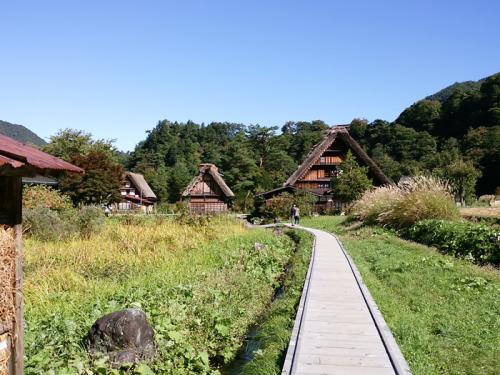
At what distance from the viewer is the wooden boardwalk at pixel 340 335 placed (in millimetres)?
4820

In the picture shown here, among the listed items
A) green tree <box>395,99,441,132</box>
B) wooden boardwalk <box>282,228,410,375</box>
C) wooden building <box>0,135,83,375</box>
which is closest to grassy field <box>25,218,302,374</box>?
wooden building <box>0,135,83,375</box>

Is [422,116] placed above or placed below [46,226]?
Answer: above

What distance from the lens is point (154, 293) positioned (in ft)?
25.6

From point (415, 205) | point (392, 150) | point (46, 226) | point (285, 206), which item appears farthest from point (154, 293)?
point (392, 150)

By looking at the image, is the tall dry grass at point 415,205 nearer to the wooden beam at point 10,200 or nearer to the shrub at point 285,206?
the shrub at point 285,206

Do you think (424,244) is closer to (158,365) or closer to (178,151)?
(158,365)

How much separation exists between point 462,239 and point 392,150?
5359cm

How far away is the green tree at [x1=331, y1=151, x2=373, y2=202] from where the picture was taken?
33.1m

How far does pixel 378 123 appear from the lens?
235 feet

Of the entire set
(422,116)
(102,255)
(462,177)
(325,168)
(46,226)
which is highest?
(422,116)

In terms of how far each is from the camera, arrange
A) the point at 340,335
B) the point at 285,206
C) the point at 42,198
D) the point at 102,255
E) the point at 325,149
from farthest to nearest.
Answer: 1. the point at 325,149
2. the point at 285,206
3. the point at 42,198
4. the point at 102,255
5. the point at 340,335

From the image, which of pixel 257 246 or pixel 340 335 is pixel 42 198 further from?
pixel 340 335

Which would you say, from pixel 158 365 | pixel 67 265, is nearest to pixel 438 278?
pixel 158 365

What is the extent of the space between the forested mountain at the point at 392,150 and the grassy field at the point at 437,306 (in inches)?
1218
